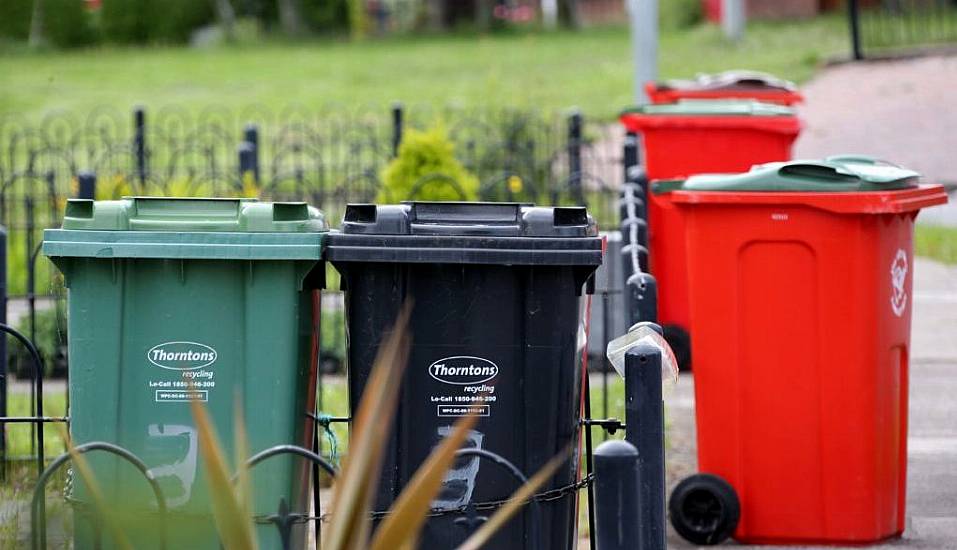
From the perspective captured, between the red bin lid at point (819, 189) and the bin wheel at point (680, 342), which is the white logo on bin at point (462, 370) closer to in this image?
the red bin lid at point (819, 189)

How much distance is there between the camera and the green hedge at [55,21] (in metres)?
38.9

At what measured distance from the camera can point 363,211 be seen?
12.7 feet

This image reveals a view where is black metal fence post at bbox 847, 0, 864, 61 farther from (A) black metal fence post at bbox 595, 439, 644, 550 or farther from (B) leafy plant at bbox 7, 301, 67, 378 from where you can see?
(A) black metal fence post at bbox 595, 439, 644, 550

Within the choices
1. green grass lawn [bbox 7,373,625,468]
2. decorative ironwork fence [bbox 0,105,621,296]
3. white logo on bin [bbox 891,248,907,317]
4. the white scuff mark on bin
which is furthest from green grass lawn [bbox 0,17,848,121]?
the white scuff mark on bin

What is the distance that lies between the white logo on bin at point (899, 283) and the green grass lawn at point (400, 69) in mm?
13680

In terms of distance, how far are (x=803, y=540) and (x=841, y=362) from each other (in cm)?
64

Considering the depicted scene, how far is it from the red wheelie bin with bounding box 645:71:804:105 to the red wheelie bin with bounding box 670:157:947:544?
3.98 metres

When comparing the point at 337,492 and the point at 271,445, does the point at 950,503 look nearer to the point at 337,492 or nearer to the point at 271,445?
the point at 271,445

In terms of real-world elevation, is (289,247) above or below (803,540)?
above

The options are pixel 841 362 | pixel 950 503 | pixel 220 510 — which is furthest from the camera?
pixel 950 503

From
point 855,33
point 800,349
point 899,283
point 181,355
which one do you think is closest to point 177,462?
point 181,355

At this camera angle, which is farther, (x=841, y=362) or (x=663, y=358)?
(x=841, y=362)

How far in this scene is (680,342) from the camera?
7699 mm

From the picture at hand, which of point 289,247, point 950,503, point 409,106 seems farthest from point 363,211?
point 409,106
